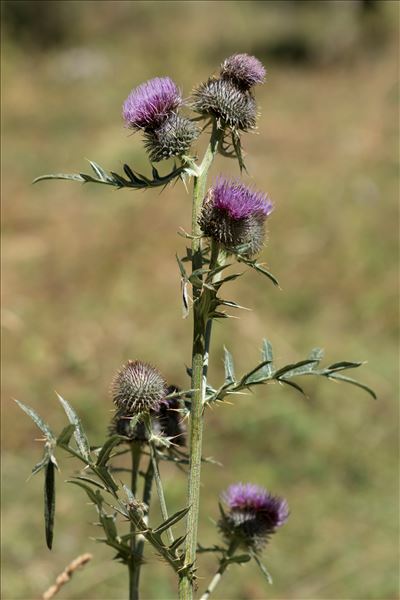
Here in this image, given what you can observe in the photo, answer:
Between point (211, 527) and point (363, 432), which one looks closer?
point (211, 527)

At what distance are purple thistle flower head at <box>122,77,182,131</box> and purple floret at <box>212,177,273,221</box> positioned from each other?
18cm

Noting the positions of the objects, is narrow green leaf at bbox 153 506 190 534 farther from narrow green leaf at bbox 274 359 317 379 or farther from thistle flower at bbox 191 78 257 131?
thistle flower at bbox 191 78 257 131

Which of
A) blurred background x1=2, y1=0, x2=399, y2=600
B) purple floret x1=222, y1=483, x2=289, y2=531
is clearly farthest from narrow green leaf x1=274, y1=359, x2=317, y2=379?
blurred background x1=2, y1=0, x2=399, y2=600

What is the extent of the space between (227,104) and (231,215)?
23 centimetres

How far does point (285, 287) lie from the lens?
6.37 meters

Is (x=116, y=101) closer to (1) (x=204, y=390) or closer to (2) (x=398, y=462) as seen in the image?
(2) (x=398, y=462)

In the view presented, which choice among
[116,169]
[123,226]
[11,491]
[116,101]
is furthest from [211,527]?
[116,101]

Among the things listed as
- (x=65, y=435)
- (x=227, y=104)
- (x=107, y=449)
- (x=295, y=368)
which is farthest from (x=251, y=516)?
(x=227, y=104)

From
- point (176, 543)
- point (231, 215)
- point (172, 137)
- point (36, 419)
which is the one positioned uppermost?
point (172, 137)

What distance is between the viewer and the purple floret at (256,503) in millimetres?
2154

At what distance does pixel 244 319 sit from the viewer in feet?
19.4

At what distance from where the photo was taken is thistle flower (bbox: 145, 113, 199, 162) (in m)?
1.70

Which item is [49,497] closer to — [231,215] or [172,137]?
[231,215]

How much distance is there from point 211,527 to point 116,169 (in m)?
4.91
